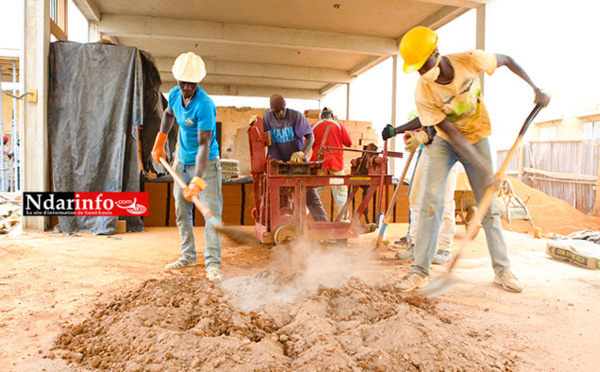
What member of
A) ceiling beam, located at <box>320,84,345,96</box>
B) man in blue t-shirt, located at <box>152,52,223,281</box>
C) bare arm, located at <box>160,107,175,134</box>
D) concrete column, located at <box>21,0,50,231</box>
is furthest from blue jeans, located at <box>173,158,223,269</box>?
ceiling beam, located at <box>320,84,345,96</box>

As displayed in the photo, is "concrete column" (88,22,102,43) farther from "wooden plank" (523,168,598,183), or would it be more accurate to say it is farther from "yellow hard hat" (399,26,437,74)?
"wooden plank" (523,168,598,183)

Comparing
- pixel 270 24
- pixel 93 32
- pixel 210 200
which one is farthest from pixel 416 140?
pixel 93 32

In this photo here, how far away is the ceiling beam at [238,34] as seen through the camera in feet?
32.1

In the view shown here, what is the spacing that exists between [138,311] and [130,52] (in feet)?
16.0

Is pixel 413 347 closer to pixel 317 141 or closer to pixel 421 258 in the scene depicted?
pixel 421 258

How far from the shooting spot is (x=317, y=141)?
18.2 feet

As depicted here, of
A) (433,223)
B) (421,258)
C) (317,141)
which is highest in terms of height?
(317,141)

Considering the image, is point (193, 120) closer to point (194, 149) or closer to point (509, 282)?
point (194, 149)

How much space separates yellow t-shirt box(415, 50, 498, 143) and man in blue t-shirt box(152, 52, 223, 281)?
1.62 metres

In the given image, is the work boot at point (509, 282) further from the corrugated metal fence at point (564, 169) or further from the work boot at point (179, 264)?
the corrugated metal fence at point (564, 169)

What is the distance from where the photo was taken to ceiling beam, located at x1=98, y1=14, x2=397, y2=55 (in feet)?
32.1

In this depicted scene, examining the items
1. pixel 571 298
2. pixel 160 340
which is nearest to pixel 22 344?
pixel 160 340

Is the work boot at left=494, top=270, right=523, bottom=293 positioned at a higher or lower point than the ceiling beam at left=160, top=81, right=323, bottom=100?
lower

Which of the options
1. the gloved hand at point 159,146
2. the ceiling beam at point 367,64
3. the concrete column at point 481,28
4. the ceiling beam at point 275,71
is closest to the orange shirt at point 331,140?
the gloved hand at point 159,146
